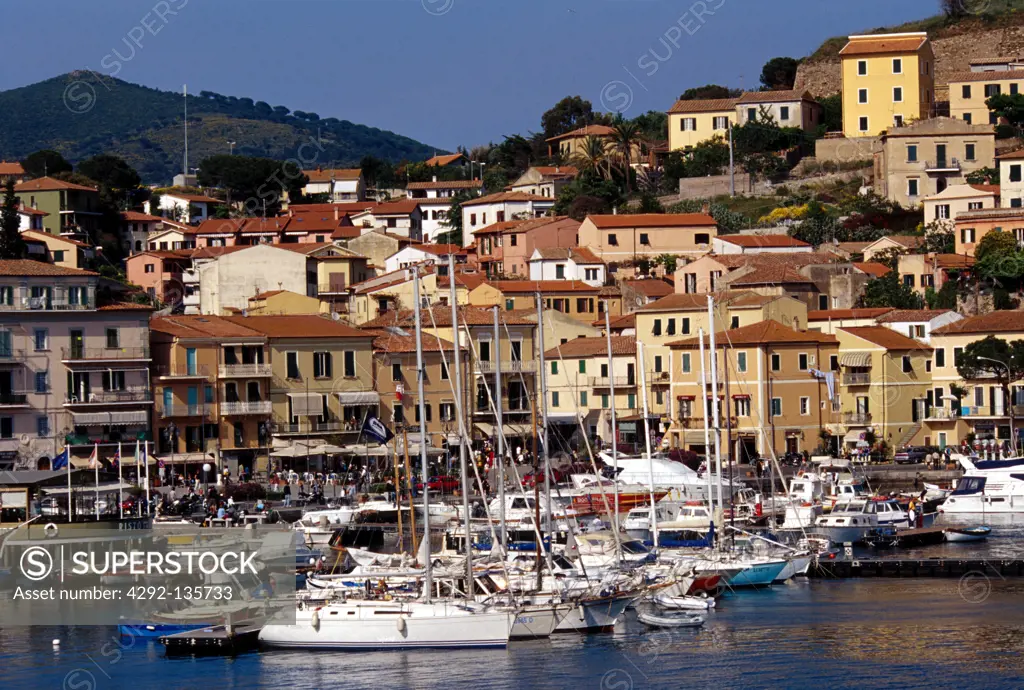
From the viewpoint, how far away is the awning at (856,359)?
257 feet

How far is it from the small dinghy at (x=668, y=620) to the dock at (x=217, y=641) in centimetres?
931

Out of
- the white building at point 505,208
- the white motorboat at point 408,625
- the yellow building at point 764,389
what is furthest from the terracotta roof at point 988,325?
the white motorboat at point 408,625

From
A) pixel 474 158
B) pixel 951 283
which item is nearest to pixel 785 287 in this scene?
pixel 951 283

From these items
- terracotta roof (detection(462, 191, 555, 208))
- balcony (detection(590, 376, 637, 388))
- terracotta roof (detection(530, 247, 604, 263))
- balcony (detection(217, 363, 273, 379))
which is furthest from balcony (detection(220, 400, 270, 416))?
terracotta roof (detection(462, 191, 555, 208))

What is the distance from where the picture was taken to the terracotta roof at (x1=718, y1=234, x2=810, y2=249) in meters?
97.9

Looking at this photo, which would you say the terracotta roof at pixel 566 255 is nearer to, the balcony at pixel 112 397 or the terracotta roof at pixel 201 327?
the terracotta roof at pixel 201 327

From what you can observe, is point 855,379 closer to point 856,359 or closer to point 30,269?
point 856,359

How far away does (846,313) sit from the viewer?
84.7 m

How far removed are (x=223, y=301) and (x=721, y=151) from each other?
39087 millimetres

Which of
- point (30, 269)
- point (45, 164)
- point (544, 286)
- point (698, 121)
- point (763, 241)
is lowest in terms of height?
point (30, 269)

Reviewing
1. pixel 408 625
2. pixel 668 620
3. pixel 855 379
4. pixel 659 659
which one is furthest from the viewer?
pixel 855 379

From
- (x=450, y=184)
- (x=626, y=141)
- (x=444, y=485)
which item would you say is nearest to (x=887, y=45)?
(x=626, y=141)

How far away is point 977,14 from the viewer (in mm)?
130625

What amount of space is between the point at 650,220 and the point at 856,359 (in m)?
26.5
